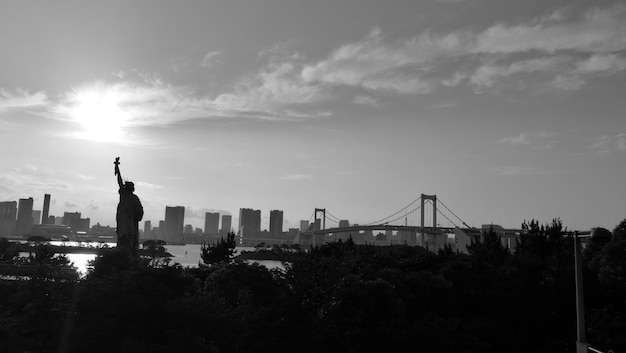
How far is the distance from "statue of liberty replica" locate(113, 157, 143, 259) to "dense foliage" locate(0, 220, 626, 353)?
5477 millimetres

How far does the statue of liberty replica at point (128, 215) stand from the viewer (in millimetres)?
25750

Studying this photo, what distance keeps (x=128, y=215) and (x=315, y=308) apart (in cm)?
1190

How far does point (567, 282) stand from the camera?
25578 millimetres

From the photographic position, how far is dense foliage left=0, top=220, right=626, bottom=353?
14609mm

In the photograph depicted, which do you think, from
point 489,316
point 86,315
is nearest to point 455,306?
point 489,316

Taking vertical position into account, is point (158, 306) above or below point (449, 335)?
above

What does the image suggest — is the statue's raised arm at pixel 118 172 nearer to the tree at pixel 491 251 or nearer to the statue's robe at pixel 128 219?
the statue's robe at pixel 128 219

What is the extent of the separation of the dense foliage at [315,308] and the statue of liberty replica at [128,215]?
548cm

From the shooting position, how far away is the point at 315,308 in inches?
760

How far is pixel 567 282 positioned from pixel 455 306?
6299mm

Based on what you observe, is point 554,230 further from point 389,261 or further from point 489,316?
point 489,316

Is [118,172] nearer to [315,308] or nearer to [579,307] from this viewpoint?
[315,308]

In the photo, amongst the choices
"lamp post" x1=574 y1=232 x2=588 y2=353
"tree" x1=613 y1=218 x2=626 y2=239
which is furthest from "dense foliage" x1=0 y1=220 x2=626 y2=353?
"tree" x1=613 y1=218 x2=626 y2=239

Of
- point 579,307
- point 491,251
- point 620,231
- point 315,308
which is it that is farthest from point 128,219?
point 620,231
